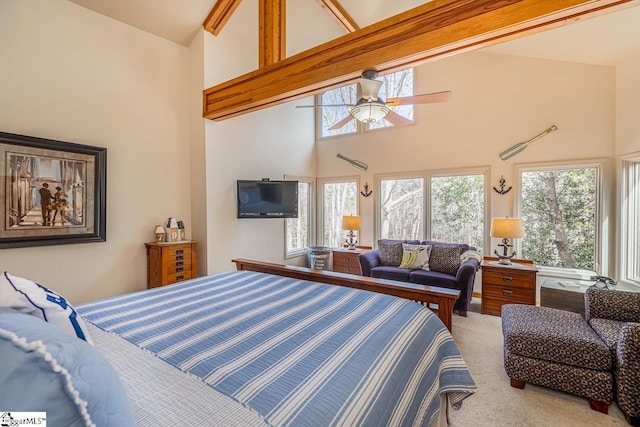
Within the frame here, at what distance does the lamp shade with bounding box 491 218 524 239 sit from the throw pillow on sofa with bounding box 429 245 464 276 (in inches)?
22.7

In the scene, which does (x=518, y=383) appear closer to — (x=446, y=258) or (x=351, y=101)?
(x=446, y=258)

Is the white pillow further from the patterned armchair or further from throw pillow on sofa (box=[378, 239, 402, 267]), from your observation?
throw pillow on sofa (box=[378, 239, 402, 267])

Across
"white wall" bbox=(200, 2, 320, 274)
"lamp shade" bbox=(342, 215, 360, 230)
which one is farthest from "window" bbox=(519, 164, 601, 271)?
"white wall" bbox=(200, 2, 320, 274)

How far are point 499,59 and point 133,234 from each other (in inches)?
229

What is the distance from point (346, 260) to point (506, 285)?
2566 millimetres

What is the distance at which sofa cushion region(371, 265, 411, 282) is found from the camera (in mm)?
4164

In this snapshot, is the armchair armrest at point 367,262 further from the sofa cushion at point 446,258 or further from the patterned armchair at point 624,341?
the patterned armchair at point 624,341

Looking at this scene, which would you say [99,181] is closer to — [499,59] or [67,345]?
[67,345]

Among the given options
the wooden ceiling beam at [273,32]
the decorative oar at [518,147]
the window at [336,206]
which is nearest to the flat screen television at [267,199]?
the window at [336,206]

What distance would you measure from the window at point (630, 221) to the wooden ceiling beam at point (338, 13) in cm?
387

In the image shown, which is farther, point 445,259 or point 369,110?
point 445,259

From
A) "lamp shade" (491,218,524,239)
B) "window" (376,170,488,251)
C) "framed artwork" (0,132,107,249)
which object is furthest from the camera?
"window" (376,170,488,251)

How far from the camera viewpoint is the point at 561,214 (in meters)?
3.96

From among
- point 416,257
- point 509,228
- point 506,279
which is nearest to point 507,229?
point 509,228
